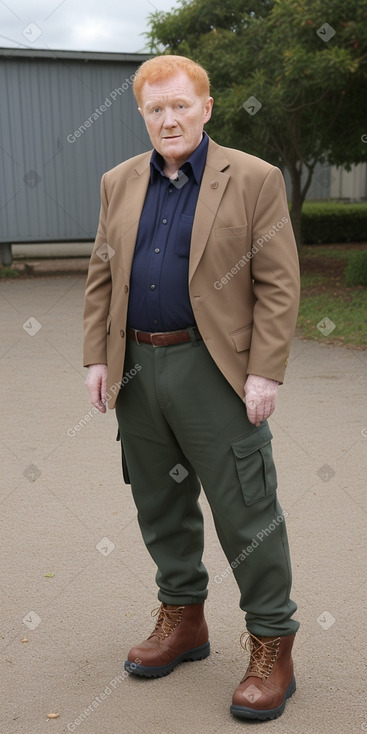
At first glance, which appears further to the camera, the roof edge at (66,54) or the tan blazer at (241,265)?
the roof edge at (66,54)

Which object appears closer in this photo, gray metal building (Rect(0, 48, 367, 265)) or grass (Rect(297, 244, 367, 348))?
grass (Rect(297, 244, 367, 348))


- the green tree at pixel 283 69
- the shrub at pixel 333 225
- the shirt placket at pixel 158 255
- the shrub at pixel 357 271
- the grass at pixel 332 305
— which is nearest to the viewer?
the shirt placket at pixel 158 255

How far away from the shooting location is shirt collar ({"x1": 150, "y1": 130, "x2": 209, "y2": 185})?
284 centimetres

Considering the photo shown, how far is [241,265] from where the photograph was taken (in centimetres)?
283

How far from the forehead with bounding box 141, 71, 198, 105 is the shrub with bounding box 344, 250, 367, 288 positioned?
32.8 feet

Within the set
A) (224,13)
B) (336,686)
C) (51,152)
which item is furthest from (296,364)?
(51,152)

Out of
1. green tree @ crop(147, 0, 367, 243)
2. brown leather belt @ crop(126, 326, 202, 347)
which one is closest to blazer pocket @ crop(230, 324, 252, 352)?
brown leather belt @ crop(126, 326, 202, 347)

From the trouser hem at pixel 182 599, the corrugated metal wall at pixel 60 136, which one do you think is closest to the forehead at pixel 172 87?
the trouser hem at pixel 182 599

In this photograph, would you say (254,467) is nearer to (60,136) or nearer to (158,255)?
(158,255)

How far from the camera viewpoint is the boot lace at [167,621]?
3297 millimetres

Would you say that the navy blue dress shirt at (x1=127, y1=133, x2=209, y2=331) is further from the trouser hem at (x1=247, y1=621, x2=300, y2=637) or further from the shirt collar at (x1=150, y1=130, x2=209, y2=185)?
the trouser hem at (x1=247, y1=621, x2=300, y2=637)

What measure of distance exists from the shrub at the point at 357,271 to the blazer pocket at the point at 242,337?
9.89 metres

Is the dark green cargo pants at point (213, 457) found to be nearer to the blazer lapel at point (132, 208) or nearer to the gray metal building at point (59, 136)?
the blazer lapel at point (132, 208)

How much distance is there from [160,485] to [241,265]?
0.85 meters
